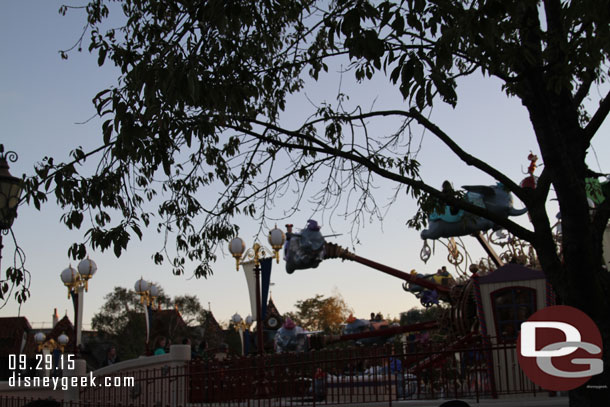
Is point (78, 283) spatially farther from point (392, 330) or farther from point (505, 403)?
point (505, 403)

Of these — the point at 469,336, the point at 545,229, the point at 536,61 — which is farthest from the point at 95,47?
the point at 469,336

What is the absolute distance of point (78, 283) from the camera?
2538 centimetres

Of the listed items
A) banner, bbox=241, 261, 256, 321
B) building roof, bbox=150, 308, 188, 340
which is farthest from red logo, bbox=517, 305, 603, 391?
building roof, bbox=150, 308, 188, 340

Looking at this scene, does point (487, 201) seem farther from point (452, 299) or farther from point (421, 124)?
point (421, 124)

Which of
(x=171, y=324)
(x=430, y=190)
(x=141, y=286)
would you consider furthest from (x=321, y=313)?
(x=430, y=190)

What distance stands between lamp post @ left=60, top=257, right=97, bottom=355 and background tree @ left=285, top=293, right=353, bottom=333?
105 feet

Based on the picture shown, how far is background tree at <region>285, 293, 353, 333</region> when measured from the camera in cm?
5534

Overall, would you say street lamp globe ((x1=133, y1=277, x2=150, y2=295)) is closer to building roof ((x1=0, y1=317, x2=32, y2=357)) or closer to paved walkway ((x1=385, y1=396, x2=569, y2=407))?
paved walkway ((x1=385, y1=396, x2=569, y2=407))

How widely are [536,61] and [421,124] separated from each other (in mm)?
1828

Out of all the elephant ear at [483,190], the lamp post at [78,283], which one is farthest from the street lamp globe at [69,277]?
the elephant ear at [483,190]

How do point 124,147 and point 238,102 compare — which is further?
point 238,102

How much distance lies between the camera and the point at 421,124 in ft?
28.9

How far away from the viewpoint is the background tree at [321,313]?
5534 centimetres

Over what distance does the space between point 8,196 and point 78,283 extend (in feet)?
61.4
